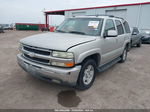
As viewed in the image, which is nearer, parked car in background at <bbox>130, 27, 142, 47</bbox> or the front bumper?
the front bumper

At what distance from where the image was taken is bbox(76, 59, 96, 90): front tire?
2791mm

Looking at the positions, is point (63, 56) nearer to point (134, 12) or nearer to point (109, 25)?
point (109, 25)

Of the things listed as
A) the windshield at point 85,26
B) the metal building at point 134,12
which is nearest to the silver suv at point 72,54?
the windshield at point 85,26

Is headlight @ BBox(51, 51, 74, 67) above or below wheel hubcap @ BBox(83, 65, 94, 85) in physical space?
above

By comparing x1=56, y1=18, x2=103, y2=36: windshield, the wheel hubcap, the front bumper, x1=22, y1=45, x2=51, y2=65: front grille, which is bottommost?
the wheel hubcap

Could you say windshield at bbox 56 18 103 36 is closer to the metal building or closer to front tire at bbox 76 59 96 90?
front tire at bbox 76 59 96 90

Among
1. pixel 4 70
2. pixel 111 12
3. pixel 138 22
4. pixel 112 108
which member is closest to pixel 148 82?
pixel 112 108

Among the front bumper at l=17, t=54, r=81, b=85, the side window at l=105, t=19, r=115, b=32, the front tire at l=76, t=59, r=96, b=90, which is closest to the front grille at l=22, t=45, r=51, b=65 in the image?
the front bumper at l=17, t=54, r=81, b=85

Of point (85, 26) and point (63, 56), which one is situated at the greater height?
point (85, 26)

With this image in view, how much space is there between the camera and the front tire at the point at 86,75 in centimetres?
279

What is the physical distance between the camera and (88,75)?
315 cm

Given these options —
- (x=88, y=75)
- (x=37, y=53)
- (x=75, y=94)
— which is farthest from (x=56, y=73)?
(x=88, y=75)

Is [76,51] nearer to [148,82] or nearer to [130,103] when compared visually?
[130,103]

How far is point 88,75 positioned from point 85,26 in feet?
4.80
